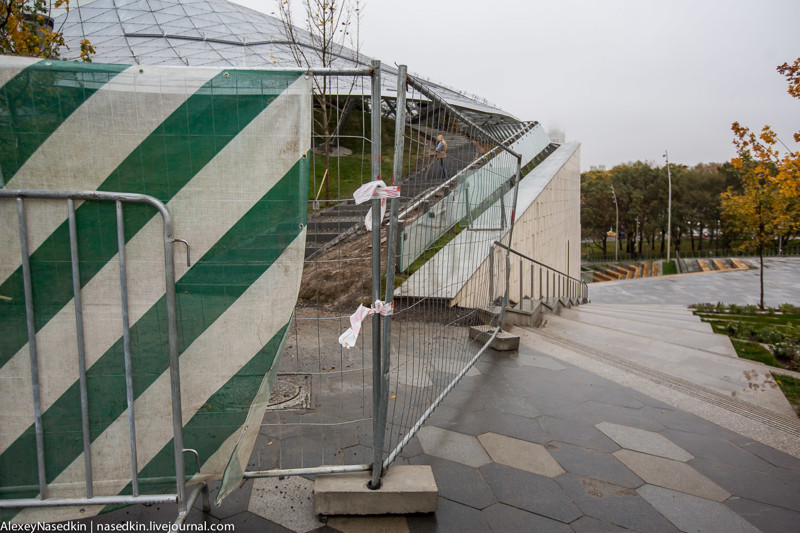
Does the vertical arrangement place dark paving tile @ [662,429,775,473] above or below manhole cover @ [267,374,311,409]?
below

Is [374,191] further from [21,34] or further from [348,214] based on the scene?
[21,34]

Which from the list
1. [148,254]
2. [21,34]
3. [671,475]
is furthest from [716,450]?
[21,34]

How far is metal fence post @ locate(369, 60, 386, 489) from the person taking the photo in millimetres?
2137

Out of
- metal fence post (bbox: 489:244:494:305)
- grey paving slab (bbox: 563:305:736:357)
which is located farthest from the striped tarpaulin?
grey paving slab (bbox: 563:305:736:357)

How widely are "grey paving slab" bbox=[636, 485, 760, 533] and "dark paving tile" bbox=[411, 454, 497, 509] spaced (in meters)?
0.93

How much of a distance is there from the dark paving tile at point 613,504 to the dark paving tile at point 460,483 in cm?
49

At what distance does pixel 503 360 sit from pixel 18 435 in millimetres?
4310

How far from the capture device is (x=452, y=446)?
10.6ft

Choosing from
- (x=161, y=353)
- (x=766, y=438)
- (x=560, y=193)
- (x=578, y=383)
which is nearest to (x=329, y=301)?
(x=161, y=353)

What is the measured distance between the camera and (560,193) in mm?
18125

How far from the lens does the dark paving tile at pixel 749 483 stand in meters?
2.72

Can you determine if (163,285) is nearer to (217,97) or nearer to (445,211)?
(217,97)

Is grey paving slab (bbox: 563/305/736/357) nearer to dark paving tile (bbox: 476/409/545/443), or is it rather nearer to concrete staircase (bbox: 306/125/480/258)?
dark paving tile (bbox: 476/409/545/443)

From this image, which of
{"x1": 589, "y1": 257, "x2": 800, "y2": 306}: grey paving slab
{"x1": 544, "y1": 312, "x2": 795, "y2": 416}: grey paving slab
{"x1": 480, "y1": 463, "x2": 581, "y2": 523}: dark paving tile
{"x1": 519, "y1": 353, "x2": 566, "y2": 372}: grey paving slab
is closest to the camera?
{"x1": 480, "y1": 463, "x2": 581, "y2": 523}: dark paving tile
